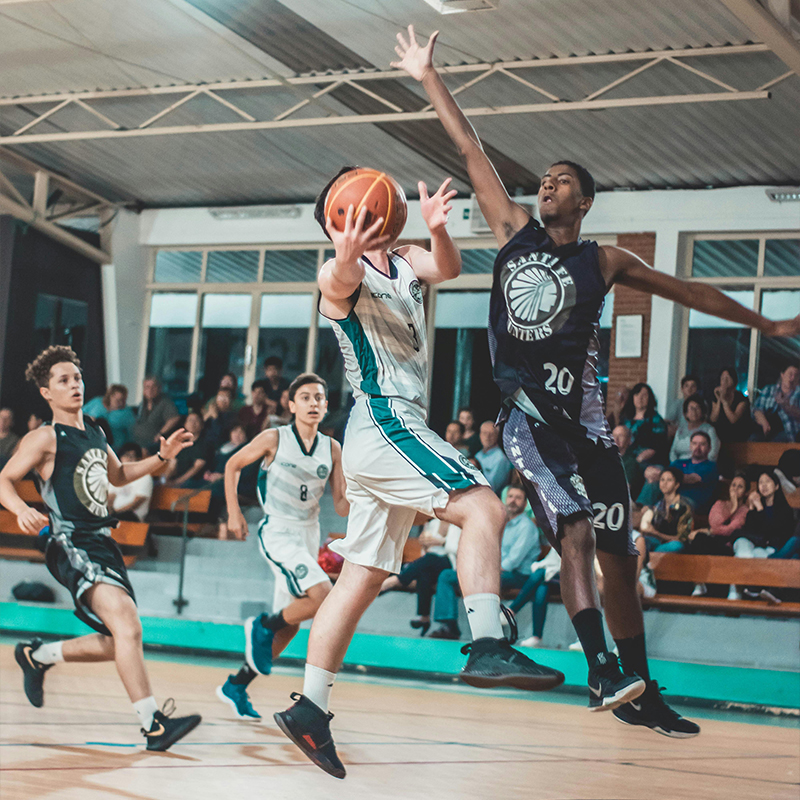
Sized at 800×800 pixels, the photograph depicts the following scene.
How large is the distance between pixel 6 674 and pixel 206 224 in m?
9.46

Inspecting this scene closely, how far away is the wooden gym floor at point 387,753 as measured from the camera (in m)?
4.80

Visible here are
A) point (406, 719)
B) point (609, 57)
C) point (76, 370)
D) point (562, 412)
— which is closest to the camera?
point (562, 412)

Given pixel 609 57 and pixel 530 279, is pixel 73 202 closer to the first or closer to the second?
pixel 609 57

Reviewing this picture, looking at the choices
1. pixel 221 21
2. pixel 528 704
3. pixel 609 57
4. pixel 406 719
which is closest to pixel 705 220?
pixel 609 57

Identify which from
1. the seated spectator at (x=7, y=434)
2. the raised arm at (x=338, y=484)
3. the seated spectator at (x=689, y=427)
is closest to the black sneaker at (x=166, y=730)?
the raised arm at (x=338, y=484)

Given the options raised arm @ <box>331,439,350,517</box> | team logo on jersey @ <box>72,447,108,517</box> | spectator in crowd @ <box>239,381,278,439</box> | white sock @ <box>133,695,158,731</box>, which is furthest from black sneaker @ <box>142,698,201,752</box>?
spectator in crowd @ <box>239,381,278,439</box>

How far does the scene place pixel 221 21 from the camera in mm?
11039

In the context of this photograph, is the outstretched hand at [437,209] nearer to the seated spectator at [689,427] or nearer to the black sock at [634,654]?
the black sock at [634,654]

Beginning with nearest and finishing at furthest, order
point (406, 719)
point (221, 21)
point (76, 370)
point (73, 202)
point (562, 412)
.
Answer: point (562, 412), point (76, 370), point (406, 719), point (221, 21), point (73, 202)

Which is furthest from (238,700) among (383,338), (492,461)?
(492,461)

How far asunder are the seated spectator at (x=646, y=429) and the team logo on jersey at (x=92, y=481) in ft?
21.2

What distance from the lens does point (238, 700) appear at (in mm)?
6699

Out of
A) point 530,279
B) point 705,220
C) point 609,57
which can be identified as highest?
point 609,57

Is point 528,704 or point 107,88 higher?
point 107,88
